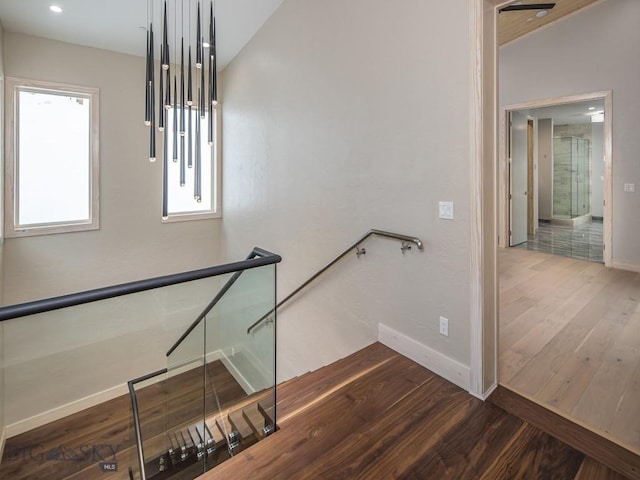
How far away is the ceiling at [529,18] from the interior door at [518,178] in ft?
4.41

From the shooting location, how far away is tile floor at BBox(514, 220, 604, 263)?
563 cm

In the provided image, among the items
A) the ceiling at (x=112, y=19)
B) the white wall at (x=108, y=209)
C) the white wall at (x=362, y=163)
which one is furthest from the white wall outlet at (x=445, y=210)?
the white wall at (x=108, y=209)

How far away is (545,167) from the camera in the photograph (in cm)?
886

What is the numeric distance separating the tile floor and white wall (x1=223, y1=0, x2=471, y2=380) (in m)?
4.53

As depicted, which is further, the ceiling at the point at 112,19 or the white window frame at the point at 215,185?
the white window frame at the point at 215,185

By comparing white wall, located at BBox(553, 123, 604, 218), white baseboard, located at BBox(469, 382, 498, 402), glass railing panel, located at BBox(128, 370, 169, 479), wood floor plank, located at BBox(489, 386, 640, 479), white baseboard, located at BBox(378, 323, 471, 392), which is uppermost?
white wall, located at BBox(553, 123, 604, 218)

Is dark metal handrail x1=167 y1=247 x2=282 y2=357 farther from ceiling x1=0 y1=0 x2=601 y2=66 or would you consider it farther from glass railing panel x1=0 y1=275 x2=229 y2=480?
ceiling x1=0 y1=0 x2=601 y2=66

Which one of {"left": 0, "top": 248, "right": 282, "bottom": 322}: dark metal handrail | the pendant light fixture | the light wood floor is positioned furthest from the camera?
the pendant light fixture

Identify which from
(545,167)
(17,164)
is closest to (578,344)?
(17,164)

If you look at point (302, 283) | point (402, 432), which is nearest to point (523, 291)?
point (302, 283)

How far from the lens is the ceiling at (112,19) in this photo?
3.75 m

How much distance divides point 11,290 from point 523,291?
659cm
